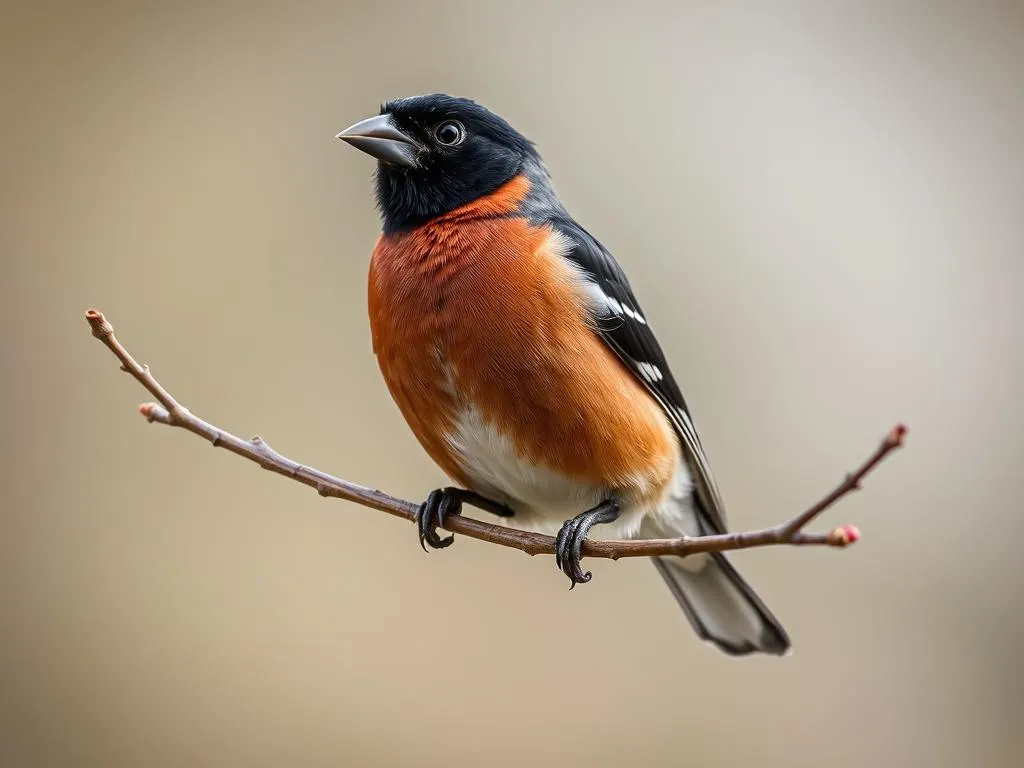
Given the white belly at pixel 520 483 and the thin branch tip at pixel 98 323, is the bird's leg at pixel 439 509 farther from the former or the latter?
the thin branch tip at pixel 98 323

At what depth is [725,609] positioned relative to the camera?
455 centimetres

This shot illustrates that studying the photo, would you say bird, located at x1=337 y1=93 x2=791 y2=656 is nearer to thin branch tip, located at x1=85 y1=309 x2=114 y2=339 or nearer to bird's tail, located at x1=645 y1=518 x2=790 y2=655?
bird's tail, located at x1=645 y1=518 x2=790 y2=655

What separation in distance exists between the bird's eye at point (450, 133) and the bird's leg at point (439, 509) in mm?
1383

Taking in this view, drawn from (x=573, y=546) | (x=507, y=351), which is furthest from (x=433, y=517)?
(x=507, y=351)

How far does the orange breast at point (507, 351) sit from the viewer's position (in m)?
3.49

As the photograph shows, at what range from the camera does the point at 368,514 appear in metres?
6.44

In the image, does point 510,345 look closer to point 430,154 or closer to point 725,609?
point 430,154

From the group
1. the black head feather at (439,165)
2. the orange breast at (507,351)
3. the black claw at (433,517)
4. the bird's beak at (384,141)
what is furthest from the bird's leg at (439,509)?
the bird's beak at (384,141)

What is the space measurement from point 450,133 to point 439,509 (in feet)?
4.91

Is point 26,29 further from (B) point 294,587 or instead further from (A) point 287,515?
(B) point 294,587

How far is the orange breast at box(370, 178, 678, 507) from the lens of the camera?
3488mm

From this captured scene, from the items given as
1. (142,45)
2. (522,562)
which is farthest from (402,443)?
(142,45)

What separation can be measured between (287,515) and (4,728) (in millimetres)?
2052

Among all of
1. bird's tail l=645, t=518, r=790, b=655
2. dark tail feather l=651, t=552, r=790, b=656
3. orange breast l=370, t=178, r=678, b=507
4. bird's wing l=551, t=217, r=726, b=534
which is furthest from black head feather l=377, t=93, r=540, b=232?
dark tail feather l=651, t=552, r=790, b=656
